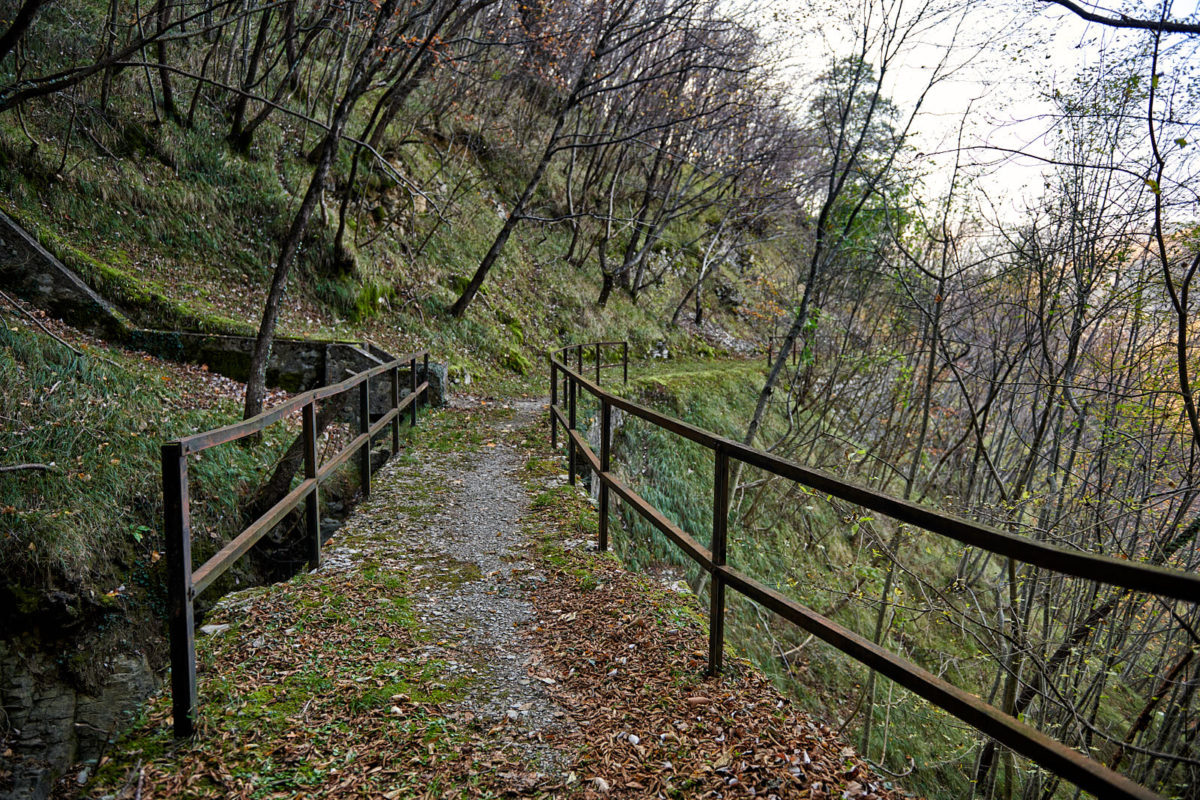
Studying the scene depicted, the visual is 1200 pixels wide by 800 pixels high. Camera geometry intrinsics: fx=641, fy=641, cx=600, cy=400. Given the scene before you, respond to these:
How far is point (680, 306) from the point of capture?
77.8 ft

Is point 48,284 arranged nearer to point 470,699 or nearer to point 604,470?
point 604,470

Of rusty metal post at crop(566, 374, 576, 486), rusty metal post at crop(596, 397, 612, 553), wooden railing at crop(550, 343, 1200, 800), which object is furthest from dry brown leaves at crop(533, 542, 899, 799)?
rusty metal post at crop(566, 374, 576, 486)

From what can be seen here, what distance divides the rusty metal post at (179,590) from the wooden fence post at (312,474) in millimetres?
1438

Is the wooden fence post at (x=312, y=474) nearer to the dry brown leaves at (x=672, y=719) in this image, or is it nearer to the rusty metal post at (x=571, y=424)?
the dry brown leaves at (x=672, y=719)

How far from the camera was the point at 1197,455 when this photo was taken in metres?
5.50

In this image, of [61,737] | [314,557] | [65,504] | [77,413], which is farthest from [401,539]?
[77,413]

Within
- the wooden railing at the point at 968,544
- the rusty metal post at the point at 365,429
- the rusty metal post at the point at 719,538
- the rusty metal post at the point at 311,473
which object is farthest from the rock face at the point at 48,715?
the wooden railing at the point at 968,544

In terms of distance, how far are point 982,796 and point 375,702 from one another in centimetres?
864

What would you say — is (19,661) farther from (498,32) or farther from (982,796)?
(498,32)

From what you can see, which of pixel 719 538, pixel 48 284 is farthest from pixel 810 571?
pixel 48 284

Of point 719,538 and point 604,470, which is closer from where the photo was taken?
point 719,538

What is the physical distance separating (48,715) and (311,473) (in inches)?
91.5

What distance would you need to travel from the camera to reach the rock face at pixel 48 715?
3.77 m

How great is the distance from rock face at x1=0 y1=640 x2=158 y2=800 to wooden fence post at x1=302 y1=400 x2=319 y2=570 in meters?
1.33
